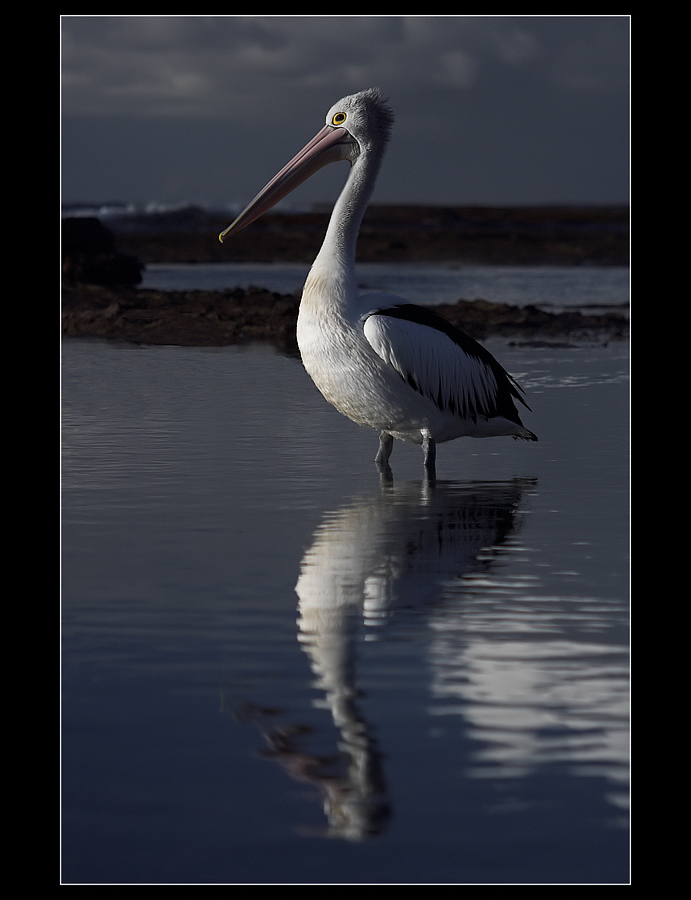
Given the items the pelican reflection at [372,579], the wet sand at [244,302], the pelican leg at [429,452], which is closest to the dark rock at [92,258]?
the wet sand at [244,302]

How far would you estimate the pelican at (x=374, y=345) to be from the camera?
698 cm

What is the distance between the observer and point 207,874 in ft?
8.60

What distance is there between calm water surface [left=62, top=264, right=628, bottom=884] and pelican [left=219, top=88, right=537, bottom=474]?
33 cm

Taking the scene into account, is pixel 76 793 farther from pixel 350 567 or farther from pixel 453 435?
pixel 453 435

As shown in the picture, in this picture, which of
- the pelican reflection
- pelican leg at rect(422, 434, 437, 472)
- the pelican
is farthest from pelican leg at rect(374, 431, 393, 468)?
the pelican reflection

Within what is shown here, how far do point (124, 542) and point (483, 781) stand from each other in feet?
9.56

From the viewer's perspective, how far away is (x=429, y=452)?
23.8ft

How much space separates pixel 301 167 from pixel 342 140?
31 cm

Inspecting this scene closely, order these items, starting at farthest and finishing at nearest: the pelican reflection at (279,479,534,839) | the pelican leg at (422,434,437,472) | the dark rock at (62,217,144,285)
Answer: the dark rock at (62,217,144,285)
the pelican leg at (422,434,437,472)
the pelican reflection at (279,479,534,839)

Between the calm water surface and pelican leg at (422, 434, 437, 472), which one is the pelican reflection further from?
pelican leg at (422, 434, 437, 472)

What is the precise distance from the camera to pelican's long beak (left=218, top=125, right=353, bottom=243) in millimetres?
7715

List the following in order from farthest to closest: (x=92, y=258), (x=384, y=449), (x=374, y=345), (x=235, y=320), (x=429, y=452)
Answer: (x=92, y=258) < (x=235, y=320) < (x=384, y=449) < (x=429, y=452) < (x=374, y=345)

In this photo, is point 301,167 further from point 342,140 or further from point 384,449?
point 384,449

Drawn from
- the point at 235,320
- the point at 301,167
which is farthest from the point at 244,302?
the point at 301,167
